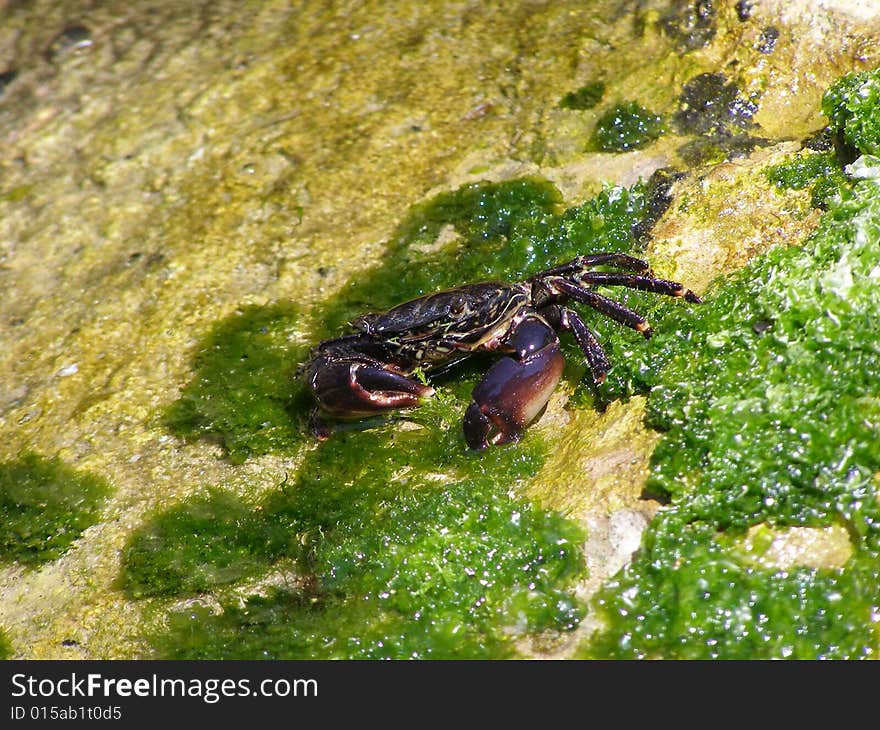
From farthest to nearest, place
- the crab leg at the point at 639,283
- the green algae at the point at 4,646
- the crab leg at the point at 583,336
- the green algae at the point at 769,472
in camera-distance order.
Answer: the crab leg at the point at 639,283 < the crab leg at the point at 583,336 < the green algae at the point at 4,646 < the green algae at the point at 769,472

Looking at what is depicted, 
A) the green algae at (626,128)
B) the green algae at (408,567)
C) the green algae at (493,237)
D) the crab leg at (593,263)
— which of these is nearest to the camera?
the green algae at (408,567)

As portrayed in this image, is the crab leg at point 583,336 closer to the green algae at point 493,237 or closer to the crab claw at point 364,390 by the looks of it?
the green algae at point 493,237

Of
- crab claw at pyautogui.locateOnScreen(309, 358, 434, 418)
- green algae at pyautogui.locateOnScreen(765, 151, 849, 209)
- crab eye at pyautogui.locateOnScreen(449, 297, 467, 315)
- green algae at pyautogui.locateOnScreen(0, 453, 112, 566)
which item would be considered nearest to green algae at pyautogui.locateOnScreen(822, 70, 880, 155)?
green algae at pyautogui.locateOnScreen(765, 151, 849, 209)

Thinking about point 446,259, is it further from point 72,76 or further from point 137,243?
point 72,76

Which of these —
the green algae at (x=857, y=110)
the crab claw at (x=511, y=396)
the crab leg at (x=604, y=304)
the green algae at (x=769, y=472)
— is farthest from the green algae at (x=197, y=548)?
Result: the green algae at (x=857, y=110)

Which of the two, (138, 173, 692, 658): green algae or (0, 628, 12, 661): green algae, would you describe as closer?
(138, 173, 692, 658): green algae

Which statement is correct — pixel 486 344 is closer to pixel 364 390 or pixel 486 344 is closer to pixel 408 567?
pixel 364 390

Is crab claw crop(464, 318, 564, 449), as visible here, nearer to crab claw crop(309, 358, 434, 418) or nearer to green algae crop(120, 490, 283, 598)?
crab claw crop(309, 358, 434, 418)
